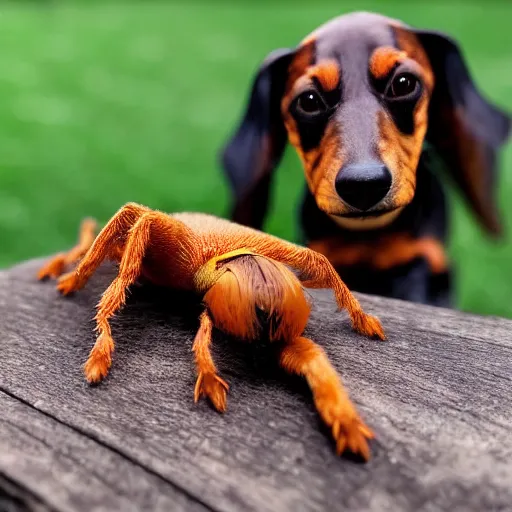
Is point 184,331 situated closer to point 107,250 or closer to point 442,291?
point 107,250

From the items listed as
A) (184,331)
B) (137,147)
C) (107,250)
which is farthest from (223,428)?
(137,147)

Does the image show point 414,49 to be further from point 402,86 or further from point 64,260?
point 64,260

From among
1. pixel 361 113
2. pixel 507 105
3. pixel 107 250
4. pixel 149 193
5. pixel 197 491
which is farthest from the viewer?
pixel 507 105

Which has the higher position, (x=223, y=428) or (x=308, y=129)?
(x=308, y=129)

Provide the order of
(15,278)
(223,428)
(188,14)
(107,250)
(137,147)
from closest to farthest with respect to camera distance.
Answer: (223,428) → (107,250) → (15,278) → (137,147) → (188,14)

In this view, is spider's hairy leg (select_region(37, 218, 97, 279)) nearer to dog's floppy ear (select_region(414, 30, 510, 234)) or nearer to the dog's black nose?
Result: the dog's black nose

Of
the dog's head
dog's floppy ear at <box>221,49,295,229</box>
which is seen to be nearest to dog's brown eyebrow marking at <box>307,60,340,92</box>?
the dog's head

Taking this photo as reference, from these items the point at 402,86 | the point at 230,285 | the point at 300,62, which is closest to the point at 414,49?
the point at 402,86

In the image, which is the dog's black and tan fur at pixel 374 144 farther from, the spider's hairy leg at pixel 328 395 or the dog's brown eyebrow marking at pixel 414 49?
the spider's hairy leg at pixel 328 395
